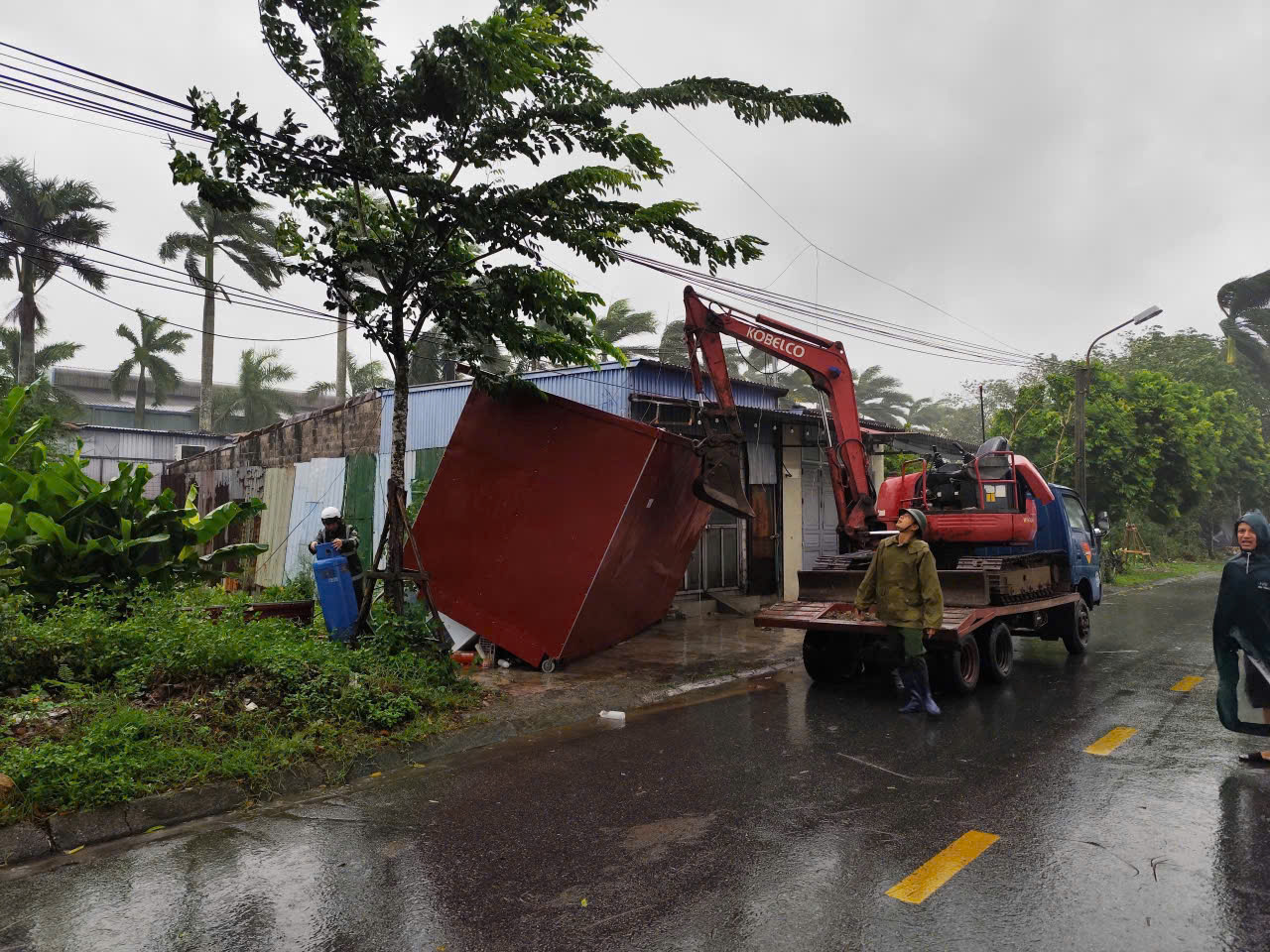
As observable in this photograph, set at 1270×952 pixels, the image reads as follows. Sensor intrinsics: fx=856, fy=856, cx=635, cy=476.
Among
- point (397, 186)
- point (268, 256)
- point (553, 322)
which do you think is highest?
point (268, 256)

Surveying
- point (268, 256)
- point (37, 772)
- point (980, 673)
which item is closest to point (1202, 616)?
point (980, 673)

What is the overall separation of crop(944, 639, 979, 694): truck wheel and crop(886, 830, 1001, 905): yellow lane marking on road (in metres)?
3.82

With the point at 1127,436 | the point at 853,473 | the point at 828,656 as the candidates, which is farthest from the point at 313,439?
the point at 1127,436

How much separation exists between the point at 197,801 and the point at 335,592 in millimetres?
3107

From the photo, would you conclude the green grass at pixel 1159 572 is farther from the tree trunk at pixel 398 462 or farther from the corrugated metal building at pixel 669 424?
the tree trunk at pixel 398 462

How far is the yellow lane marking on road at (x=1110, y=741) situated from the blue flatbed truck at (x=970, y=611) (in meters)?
1.35

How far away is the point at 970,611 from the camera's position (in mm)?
8250

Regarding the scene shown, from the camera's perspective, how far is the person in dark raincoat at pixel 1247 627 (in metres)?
5.90

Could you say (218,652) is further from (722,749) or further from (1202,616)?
(1202,616)

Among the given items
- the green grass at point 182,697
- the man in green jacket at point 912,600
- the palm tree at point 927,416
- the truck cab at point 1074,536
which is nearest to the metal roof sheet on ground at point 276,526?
the green grass at point 182,697

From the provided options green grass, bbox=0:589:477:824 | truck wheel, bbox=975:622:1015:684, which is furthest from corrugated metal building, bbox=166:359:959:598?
green grass, bbox=0:589:477:824

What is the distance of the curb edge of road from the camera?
15.1 ft

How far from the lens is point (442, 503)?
31.2 feet

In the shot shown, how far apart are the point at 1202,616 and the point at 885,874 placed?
47.2ft
